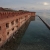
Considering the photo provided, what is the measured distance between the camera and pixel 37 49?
17.8m

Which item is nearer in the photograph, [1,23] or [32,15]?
[1,23]

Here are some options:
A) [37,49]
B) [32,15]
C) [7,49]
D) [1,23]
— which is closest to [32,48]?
[37,49]

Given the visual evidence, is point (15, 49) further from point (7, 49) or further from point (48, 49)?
point (48, 49)

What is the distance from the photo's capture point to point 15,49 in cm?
1814

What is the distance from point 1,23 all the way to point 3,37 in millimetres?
2459

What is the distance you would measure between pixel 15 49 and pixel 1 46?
90.9 inches

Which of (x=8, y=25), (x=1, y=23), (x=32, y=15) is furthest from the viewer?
(x=32, y=15)

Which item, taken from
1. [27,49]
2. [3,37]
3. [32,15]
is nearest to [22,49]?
[27,49]

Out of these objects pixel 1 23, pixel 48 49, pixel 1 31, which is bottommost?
pixel 48 49

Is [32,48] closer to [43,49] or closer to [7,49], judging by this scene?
[43,49]

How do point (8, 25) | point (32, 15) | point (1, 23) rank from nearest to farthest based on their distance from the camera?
point (1, 23)
point (8, 25)
point (32, 15)

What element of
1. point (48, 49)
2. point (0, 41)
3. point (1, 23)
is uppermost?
point (1, 23)

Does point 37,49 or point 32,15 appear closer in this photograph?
point 37,49

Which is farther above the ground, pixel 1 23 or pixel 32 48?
pixel 1 23
